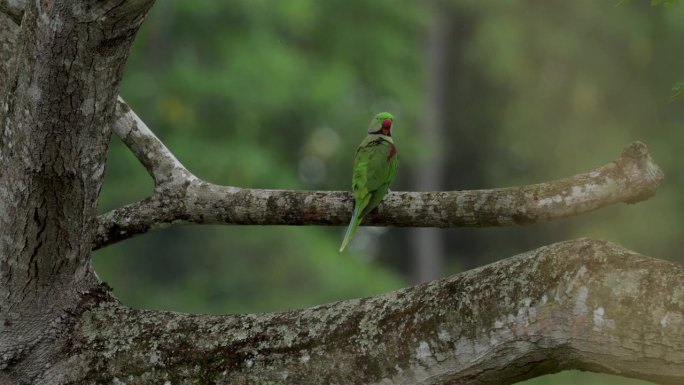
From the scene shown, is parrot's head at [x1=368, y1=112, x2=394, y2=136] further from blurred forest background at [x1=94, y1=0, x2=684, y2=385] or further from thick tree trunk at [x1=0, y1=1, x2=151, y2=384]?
blurred forest background at [x1=94, y1=0, x2=684, y2=385]

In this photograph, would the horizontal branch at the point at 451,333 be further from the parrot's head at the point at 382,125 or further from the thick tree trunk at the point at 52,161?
the parrot's head at the point at 382,125

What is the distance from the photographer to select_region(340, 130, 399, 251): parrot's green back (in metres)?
4.73

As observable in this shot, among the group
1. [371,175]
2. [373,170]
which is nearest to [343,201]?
[371,175]

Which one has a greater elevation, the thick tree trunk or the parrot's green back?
the parrot's green back

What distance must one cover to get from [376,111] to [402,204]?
19.4 m

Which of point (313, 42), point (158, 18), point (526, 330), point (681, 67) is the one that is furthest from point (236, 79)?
point (526, 330)

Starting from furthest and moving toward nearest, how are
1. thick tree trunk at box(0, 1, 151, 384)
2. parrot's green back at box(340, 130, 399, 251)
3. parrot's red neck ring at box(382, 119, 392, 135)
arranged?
parrot's red neck ring at box(382, 119, 392, 135)
parrot's green back at box(340, 130, 399, 251)
thick tree trunk at box(0, 1, 151, 384)

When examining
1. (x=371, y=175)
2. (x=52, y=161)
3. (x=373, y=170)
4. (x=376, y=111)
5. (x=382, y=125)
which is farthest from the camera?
(x=376, y=111)

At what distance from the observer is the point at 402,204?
447 centimetres

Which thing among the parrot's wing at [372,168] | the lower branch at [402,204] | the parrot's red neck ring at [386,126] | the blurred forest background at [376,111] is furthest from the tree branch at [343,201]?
the blurred forest background at [376,111]

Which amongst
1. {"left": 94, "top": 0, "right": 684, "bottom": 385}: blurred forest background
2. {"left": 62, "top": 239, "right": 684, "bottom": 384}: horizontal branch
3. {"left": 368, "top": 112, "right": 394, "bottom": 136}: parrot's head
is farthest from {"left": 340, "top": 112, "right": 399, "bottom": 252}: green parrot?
{"left": 94, "top": 0, "right": 684, "bottom": 385}: blurred forest background

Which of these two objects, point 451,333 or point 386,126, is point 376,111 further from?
point 451,333

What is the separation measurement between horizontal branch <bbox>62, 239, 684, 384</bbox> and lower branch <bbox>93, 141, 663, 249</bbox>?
0.50 metres

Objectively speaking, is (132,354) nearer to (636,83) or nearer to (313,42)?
(313,42)
